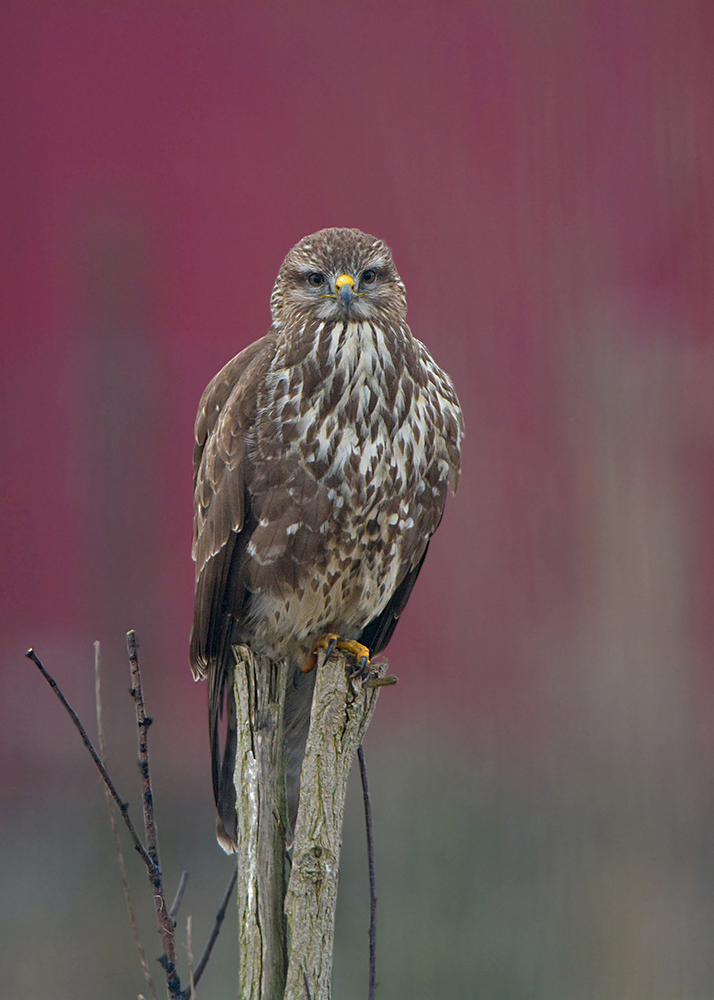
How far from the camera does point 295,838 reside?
6.29ft

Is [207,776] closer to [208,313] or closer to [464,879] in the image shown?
[464,879]

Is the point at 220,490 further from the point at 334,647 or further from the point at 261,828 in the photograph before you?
the point at 261,828

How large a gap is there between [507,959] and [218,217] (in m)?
4.07

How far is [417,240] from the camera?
20.5ft

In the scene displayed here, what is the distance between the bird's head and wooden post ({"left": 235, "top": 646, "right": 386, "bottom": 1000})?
2.94ft

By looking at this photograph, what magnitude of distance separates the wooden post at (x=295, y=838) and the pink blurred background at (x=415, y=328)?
3678mm

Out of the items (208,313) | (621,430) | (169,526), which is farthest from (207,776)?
(621,430)

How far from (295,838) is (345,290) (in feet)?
4.03

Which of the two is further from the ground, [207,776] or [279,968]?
[207,776]

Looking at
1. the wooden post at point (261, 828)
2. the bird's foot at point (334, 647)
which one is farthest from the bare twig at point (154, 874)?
the bird's foot at point (334, 647)

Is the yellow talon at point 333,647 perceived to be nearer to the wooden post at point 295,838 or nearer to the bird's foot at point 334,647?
the bird's foot at point 334,647

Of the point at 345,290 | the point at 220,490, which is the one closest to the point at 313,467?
the point at 220,490

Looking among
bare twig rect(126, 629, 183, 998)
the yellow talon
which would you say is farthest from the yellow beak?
bare twig rect(126, 629, 183, 998)

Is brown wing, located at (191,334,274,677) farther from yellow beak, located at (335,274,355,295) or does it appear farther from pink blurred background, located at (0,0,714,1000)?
pink blurred background, located at (0,0,714,1000)
